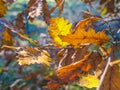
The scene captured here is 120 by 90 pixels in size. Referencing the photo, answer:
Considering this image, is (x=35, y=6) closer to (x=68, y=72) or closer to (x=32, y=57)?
(x=32, y=57)

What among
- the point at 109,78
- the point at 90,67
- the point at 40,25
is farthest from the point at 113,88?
the point at 40,25

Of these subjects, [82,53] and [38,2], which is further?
[38,2]

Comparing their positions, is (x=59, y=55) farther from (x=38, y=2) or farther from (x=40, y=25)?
(x=40, y=25)

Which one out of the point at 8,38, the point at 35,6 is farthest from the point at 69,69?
the point at 8,38

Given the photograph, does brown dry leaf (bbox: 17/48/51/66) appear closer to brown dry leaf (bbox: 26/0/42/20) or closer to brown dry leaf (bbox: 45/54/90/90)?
brown dry leaf (bbox: 45/54/90/90)

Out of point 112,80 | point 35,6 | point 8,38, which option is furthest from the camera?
point 8,38
